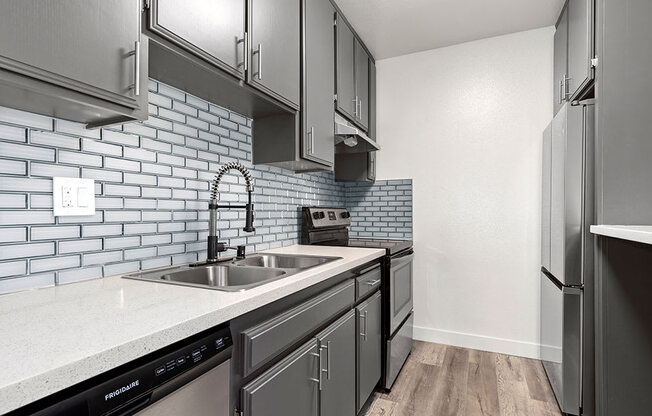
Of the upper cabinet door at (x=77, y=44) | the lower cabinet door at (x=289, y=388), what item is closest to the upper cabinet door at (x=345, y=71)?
the upper cabinet door at (x=77, y=44)

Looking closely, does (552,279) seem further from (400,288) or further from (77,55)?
(77,55)

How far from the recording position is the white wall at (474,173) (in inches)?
109

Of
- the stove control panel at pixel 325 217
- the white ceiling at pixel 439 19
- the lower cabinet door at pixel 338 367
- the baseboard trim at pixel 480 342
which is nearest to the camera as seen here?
the lower cabinet door at pixel 338 367

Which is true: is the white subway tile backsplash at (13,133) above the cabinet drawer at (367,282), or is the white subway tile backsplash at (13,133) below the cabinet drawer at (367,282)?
above

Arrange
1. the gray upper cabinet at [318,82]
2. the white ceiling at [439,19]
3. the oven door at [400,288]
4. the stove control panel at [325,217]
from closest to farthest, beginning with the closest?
the gray upper cabinet at [318,82] < the oven door at [400,288] < the white ceiling at [439,19] < the stove control panel at [325,217]

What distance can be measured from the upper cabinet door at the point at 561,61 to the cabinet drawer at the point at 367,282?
1722 mm

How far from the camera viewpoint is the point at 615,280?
1.48m

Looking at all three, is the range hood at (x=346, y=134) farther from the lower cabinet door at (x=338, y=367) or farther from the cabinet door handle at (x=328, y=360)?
the cabinet door handle at (x=328, y=360)

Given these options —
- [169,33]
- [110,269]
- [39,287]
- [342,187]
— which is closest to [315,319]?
[110,269]

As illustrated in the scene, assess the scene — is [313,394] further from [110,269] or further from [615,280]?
[615,280]

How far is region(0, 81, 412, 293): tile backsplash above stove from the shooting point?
Answer: 1027 mm

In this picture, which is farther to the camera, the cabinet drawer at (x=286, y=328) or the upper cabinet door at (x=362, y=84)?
the upper cabinet door at (x=362, y=84)

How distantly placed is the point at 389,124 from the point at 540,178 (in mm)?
1335

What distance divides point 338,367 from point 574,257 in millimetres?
1398
